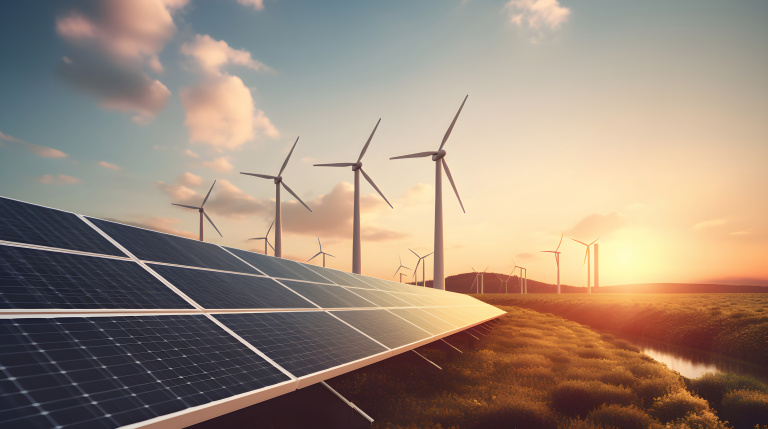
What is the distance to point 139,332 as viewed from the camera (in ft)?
17.5

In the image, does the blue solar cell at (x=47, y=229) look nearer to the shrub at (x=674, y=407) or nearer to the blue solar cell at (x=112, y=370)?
the blue solar cell at (x=112, y=370)

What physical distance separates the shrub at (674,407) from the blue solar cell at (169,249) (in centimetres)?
1639

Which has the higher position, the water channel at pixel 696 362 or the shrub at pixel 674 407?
the shrub at pixel 674 407

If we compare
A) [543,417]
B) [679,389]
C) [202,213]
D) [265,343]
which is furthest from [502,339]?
[202,213]

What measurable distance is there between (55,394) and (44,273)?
309cm

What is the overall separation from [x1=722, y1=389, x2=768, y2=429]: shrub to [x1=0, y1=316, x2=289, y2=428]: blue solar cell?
20.3 meters

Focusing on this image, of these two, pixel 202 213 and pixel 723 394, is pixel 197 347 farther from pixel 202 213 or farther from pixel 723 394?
pixel 202 213

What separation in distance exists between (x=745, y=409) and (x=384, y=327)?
16.8 m

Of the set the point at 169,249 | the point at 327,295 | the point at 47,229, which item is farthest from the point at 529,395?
the point at 47,229

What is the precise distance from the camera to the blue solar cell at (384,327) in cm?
1037

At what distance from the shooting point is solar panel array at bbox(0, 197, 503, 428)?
3.75 m

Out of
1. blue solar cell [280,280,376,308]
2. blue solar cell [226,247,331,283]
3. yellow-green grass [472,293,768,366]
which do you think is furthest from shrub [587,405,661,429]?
yellow-green grass [472,293,768,366]

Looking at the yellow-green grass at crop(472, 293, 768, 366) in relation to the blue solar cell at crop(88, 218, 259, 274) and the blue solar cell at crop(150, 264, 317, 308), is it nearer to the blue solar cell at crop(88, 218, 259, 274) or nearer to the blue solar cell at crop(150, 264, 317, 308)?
the blue solar cell at crop(150, 264, 317, 308)

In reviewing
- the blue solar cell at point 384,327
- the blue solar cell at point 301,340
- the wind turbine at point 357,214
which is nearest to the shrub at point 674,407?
the blue solar cell at point 384,327
